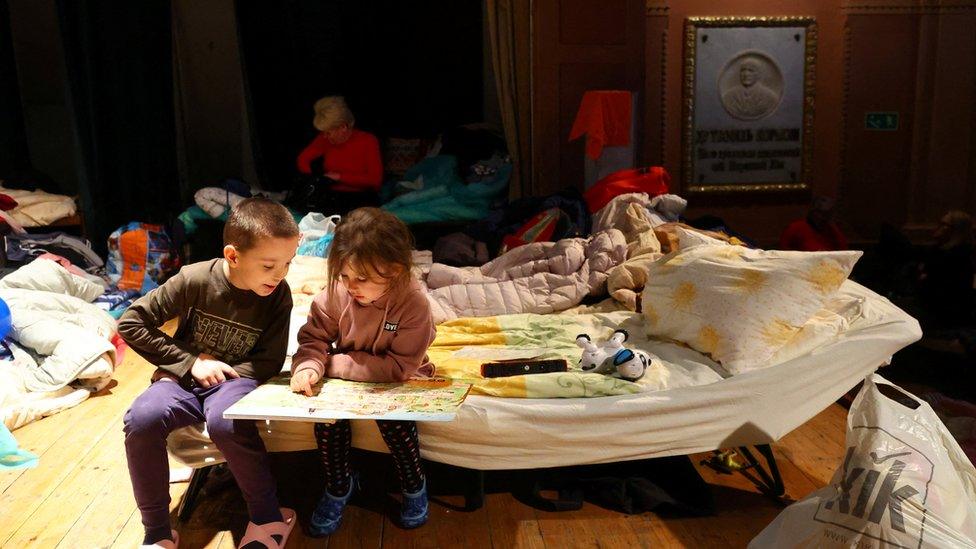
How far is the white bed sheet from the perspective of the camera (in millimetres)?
2207

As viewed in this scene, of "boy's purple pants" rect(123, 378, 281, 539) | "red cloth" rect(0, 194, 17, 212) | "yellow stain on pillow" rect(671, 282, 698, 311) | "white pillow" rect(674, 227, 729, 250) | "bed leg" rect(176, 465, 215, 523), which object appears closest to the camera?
"boy's purple pants" rect(123, 378, 281, 539)

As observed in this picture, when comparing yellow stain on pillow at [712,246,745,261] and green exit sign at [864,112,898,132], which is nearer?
yellow stain on pillow at [712,246,745,261]

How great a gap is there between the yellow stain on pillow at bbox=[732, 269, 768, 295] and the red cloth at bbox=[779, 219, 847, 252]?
6.05 ft

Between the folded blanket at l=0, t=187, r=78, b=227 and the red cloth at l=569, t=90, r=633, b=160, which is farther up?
the red cloth at l=569, t=90, r=633, b=160

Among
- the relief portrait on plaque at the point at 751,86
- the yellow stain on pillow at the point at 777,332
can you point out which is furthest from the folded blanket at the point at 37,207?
the yellow stain on pillow at the point at 777,332

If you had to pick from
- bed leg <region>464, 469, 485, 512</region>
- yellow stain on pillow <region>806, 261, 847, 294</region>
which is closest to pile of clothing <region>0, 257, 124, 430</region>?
bed leg <region>464, 469, 485, 512</region>

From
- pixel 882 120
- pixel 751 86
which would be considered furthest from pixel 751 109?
pixel 882 120

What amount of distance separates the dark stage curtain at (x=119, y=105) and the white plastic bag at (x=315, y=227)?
1379 mm

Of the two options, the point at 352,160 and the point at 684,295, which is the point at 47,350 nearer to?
the point at 352,160

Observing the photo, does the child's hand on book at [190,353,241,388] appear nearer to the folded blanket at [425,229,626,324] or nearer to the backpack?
the folded blanket at [425,229,626,324]

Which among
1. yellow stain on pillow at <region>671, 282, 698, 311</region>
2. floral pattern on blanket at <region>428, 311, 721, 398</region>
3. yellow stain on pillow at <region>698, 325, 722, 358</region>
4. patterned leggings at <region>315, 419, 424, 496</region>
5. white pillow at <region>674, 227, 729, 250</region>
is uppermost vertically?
white pillow at <region>674, 227, 729, 250</region>

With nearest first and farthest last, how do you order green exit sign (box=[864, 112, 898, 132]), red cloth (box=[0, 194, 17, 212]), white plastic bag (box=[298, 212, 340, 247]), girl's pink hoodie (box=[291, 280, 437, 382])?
girl's pink hoodie (box=[291, 280, 437, 382])
white plastic bag (box=[298, 212, 340, 247])
red cloth (box=[0, 194, 17, 212])
green exit sign (box=[864, 112, 898, 132])

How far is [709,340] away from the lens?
2402 mm

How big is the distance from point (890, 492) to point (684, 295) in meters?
0.89
